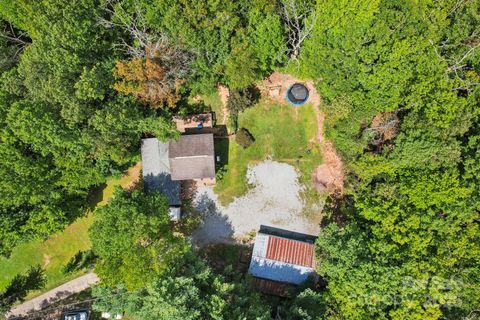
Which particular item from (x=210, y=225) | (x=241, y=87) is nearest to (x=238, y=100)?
(x=241, y=87)

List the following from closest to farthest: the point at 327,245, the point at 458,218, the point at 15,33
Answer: the point at 458,218
the point at 327,245
the point at 15,33

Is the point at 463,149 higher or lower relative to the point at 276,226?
higher

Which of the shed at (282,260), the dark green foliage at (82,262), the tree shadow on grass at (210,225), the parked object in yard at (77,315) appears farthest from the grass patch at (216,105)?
the parked object in yard at (77,315)

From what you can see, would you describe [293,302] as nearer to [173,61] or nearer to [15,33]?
[173,61]

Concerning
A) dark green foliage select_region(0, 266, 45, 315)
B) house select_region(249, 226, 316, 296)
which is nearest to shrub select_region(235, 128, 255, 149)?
house select_region(249, 226, 316, 296)

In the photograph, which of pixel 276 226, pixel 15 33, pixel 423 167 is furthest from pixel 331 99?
Result: pixel 15 33

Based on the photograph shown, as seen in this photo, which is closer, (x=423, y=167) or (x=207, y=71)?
(x=423, y=167)
